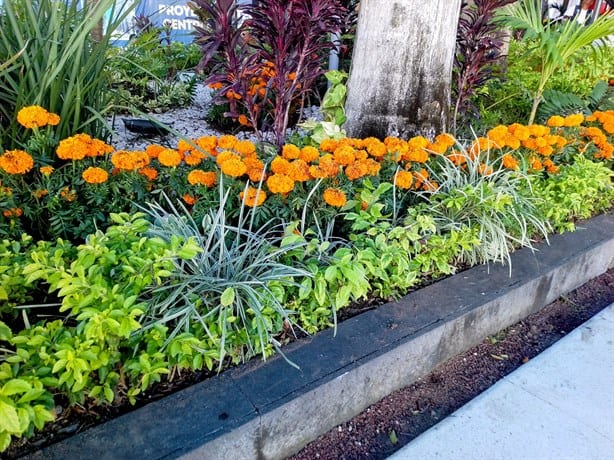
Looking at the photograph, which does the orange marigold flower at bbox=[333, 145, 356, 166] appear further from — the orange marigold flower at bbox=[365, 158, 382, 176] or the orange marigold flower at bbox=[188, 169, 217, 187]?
the orange marigold flower at bbox=[188, 169, 217, 187]

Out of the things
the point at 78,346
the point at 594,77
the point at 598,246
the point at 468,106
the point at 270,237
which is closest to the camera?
the point at 78,346

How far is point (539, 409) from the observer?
1.79m

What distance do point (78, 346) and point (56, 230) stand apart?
835 millimetres

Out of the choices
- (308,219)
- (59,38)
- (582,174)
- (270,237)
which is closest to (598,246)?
(582,174)

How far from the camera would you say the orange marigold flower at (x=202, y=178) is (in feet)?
6.39

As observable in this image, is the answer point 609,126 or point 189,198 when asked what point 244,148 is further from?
point 609,126

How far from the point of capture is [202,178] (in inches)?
77.0

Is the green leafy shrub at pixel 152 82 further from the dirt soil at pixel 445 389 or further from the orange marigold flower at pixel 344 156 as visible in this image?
the dirt soil at pixel 445 389

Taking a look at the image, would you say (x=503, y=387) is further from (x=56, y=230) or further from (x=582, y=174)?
(x=56, y=230)

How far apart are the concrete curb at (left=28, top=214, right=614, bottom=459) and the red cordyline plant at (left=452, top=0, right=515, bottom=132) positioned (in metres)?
1.56

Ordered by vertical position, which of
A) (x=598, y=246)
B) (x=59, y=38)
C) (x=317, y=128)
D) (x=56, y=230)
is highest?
(x=59, y=38)

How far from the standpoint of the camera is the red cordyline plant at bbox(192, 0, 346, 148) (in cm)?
Answer: 237

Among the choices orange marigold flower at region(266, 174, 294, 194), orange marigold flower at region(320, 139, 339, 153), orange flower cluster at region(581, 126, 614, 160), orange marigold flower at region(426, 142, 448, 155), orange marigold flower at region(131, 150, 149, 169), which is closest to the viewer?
orange marigold flower at region(266, 174, 294, 194)

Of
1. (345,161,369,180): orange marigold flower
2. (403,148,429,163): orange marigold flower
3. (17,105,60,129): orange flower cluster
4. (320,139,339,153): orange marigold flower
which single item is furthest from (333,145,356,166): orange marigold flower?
(17,105,60,129): orange flower cluster
